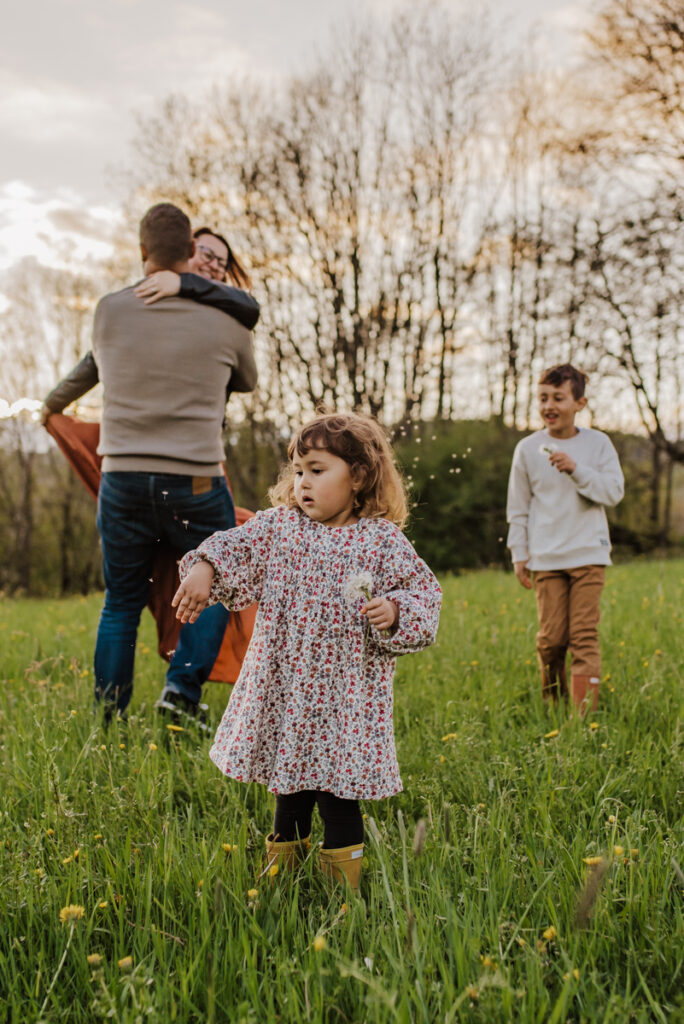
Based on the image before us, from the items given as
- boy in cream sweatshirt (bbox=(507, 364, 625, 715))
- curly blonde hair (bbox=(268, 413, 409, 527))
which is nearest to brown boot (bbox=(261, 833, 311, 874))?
curly blonde hair (bbox=(268, 413, 409, 527))

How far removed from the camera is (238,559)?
2189 mm

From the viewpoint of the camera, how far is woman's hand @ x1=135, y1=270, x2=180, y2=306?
3.28m

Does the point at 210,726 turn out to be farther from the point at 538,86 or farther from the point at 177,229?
the point at 538,86

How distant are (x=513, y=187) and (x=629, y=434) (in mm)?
7175

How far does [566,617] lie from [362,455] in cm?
220

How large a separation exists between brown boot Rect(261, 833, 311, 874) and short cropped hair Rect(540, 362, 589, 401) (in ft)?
8.58

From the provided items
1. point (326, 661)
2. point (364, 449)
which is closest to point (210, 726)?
point (326, 661)

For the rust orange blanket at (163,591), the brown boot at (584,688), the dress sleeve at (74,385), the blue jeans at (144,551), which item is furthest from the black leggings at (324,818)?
the dress sleeve at (74,385)

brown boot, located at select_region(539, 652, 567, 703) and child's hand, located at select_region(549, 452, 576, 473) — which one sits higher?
child's hand, located at select_region(549, 452, 576, 473)

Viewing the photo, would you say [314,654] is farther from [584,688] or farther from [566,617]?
[566,617]

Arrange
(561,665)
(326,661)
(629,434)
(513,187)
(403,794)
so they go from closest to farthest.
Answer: (326,661), (403,794), (561,665), (629,434), (513,187)

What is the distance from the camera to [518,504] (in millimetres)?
4223

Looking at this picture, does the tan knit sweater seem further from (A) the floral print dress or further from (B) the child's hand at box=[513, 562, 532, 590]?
(B) the child's hand at box=[513, 562, 532, 590]

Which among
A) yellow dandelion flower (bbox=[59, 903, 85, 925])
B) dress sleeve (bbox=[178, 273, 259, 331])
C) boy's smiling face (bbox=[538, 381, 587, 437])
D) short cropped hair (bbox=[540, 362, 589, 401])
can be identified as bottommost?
yellow dandelion flower (bbox=[59, 903, 85, 925])
